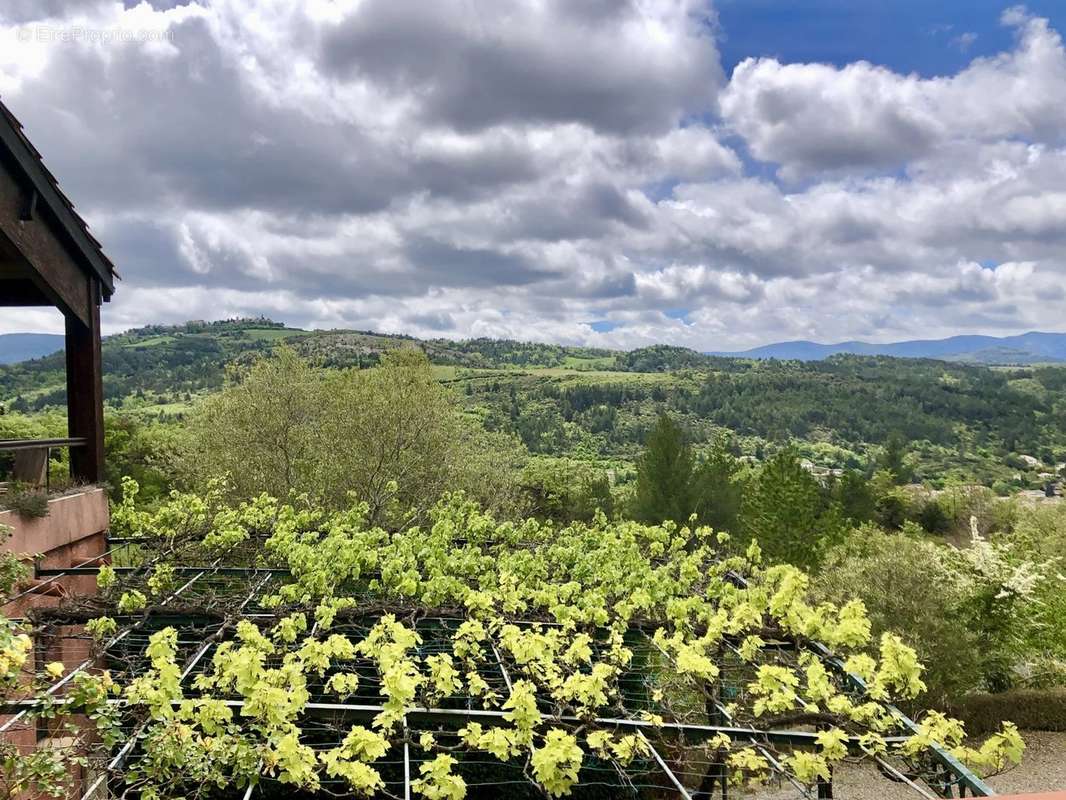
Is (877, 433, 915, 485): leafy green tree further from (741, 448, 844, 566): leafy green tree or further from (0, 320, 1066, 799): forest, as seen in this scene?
(741, 448, 844, 566): leafy green tree

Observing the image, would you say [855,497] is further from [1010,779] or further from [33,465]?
[33,465]

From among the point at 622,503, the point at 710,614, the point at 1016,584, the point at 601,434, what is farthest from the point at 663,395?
the point at 710,614

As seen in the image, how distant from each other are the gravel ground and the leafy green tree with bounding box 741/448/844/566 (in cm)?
1438

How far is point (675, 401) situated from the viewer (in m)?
139

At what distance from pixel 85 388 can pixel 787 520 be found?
34138 mm

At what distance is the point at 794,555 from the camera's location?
34.8 m

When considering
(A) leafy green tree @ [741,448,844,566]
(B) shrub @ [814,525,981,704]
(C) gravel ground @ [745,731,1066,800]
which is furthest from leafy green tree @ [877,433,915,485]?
(C) gravel ground @ [745,731,1066,800]

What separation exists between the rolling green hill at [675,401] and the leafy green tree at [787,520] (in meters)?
51.6

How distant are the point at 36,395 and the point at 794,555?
86734 mm

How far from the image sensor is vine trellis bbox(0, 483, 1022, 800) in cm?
465

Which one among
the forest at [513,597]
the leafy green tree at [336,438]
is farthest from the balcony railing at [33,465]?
→ the leafy green tree at [336,438]

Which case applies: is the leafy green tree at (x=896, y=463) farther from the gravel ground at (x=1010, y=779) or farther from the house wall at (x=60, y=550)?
the house wall at (x=60, y=550)

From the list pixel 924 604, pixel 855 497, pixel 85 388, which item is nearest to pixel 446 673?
pixel 85 388

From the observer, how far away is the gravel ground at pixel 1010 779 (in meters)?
16.9
